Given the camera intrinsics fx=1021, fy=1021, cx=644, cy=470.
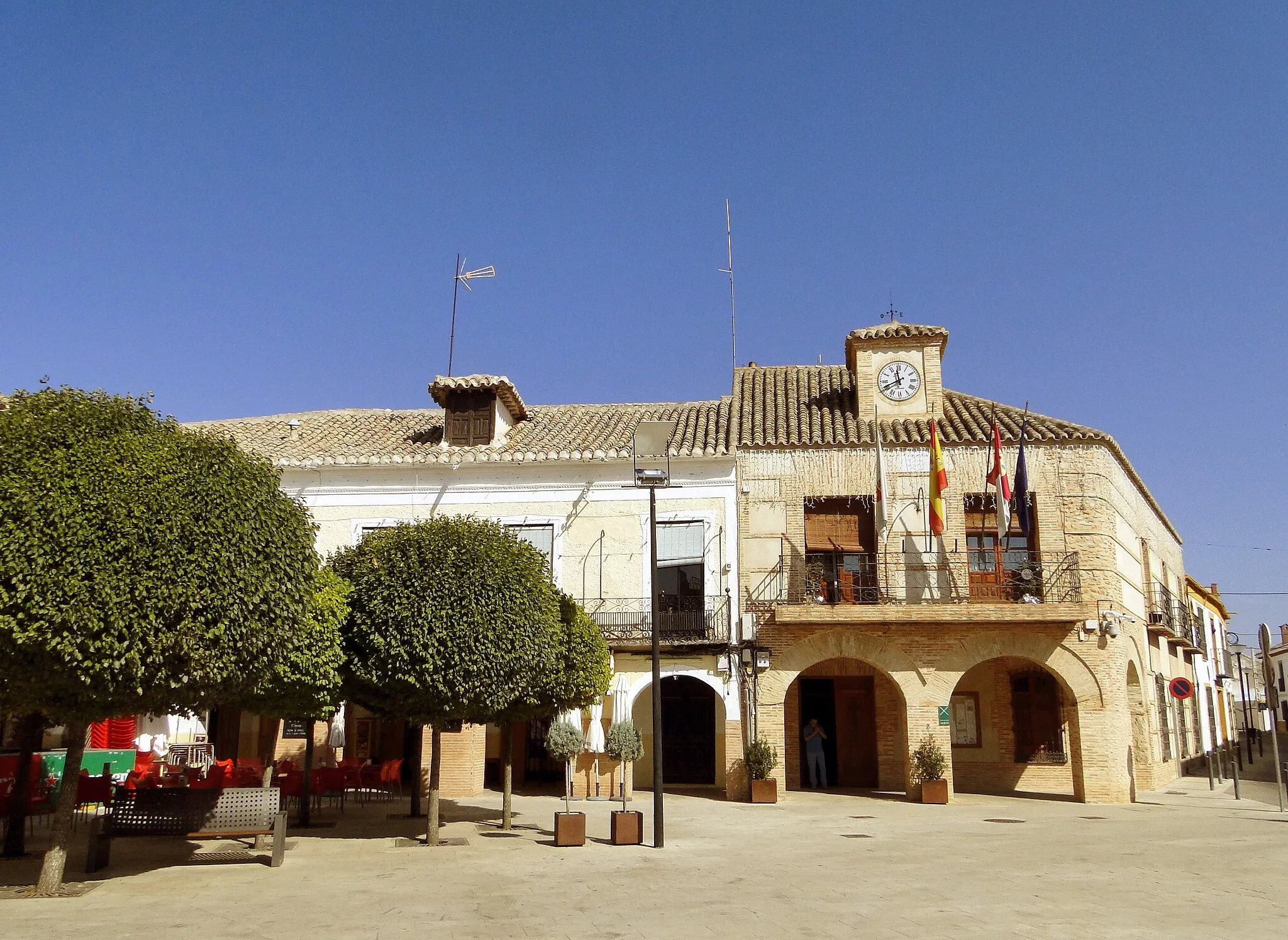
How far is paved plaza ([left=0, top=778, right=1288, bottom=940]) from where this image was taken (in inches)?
318

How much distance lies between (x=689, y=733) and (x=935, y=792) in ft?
18.8

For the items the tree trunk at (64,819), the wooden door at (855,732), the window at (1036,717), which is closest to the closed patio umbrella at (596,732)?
the wooden door at (855,732)

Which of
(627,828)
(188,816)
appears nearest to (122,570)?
(188,816)

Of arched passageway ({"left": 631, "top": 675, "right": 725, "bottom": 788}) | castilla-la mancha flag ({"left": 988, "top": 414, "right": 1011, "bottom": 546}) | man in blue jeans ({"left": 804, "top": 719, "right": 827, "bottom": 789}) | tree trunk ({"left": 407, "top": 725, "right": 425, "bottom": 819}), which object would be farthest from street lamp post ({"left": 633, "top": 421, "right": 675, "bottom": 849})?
arched passageway ({"left": 631, "top": 675, "right": 725, "bottom": 788})

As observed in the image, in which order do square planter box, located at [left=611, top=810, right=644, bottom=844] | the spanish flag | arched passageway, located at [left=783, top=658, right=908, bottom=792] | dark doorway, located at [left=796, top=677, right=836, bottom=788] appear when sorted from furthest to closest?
1. dark doorway, located at [left=796, top=677, right=836, bottom=788]
2. arched passageway, located at [left=783, top=658, right=908, bottom=792]
3. the spanish flag
4. square planter box, located at [left=611, top=810, right=644, bottom=844]

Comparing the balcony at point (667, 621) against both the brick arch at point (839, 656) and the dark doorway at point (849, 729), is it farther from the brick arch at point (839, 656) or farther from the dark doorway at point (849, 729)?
the dark doorway at point (849, 729)

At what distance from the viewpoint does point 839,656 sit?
19.8 m

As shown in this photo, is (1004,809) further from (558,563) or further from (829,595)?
(558,563)

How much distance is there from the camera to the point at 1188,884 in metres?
9.97

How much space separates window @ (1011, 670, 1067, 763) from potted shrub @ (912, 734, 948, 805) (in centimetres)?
342

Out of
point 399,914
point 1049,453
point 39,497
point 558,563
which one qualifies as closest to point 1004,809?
point 1049,453

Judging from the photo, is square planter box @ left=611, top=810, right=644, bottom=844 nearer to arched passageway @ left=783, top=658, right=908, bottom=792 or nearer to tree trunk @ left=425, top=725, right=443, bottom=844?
tree trunk @ left=425, top=725, right=443, bottom=844

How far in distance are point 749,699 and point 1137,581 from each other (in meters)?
9.35

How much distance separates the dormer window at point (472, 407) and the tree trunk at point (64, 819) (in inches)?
502
